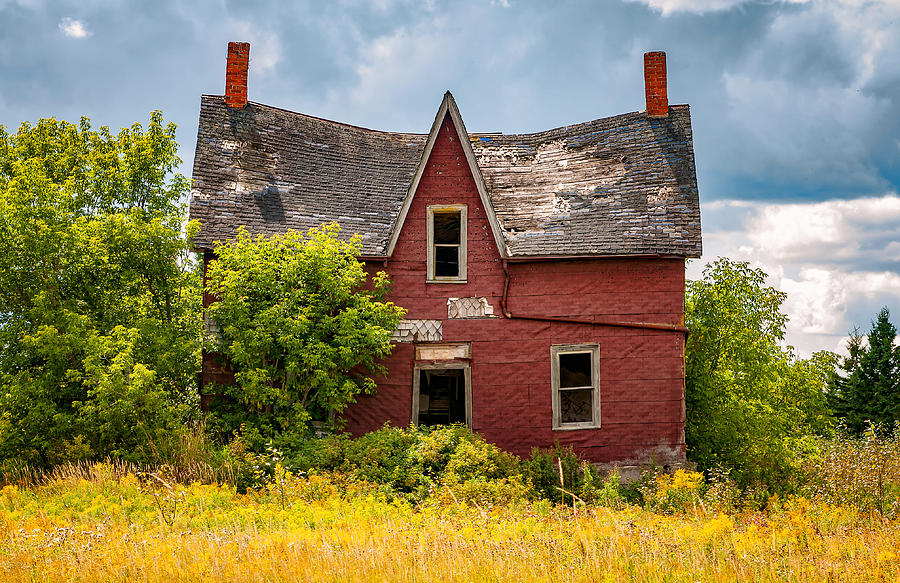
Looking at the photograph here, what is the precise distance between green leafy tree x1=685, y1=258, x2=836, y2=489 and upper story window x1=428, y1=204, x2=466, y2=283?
6.41m

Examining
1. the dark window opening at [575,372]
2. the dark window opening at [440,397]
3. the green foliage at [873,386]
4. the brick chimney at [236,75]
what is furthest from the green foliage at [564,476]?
the green foliage at [873,386]

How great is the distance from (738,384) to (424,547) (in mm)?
14070

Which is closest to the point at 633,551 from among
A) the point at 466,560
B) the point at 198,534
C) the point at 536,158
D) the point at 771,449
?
the point at 466,560

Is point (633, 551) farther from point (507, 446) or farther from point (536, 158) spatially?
point (536, 158)

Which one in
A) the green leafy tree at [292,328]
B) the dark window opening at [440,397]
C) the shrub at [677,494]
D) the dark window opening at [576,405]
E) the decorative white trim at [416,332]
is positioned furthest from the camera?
the dark window opening at [440,397]

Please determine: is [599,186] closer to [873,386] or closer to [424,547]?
[424,547]

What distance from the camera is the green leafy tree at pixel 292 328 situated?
1442cm

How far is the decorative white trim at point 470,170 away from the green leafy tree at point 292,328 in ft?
4.20

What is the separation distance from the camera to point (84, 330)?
13844mm

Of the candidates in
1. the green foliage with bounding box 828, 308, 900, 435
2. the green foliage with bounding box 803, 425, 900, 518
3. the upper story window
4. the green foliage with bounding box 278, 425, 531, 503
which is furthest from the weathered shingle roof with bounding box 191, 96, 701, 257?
the green foliage with bounding box 828, 308, 900, 435

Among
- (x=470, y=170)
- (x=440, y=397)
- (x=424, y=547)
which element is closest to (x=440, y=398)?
(x=440, y=397)

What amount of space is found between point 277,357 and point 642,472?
26.2 feet

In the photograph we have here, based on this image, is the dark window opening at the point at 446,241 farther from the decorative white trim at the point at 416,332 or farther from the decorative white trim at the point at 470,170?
the decorative white trim at the point at 416,332

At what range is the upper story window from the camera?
16.5 meters
